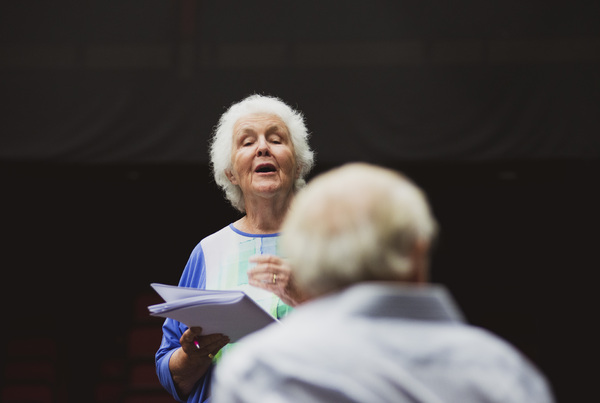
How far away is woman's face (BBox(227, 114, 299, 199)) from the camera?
6.49 feet

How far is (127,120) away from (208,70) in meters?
0.56

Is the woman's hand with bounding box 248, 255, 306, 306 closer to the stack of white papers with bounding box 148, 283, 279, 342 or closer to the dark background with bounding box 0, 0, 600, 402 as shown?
the stack of white papers with bounding box 148, 283, 279, 342

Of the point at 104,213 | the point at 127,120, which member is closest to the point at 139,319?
the point at 104,213

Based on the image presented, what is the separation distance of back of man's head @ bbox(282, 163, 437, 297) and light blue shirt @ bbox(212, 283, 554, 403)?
25mm

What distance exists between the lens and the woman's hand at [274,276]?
1598mm

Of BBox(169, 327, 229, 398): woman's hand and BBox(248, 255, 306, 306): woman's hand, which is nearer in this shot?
BBox(248, 255, 306, 306): woman's hand

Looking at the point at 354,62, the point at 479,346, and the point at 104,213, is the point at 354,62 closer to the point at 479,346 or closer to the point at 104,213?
the point at 104,213

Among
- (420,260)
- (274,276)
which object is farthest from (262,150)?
(420,260)

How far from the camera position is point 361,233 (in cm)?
88

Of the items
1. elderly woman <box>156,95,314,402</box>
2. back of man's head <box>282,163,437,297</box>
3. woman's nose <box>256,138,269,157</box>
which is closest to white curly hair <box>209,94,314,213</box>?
elderly woman <box>156,95,314,402</box>

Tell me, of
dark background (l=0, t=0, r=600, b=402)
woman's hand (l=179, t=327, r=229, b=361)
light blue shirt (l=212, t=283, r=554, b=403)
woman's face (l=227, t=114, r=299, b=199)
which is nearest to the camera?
light blue shirt (l=212, t=283, r=554, b=403)

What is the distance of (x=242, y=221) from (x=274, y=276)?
1.57ft

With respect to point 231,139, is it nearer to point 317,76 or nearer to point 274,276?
point 274,276

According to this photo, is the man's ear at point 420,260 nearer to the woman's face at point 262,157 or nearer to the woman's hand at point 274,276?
the woman's hand at point 274,276
